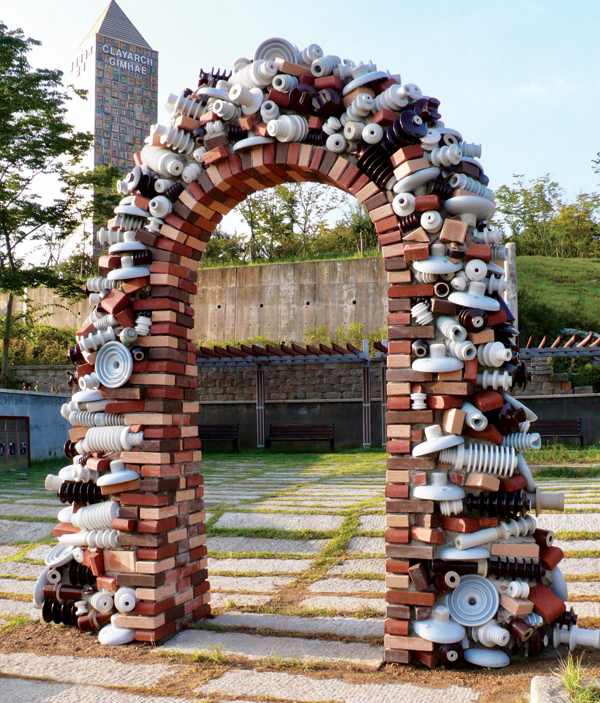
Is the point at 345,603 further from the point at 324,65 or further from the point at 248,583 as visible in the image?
the point at 324,65

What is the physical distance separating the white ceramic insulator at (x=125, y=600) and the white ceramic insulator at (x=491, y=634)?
1752 mm

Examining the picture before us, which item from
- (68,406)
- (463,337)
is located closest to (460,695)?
(463,337)

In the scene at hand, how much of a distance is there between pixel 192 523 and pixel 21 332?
58.9 ft

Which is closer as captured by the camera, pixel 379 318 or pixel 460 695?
pixel 460 695

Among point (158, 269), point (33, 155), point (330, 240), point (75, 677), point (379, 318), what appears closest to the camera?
point (75, 677)

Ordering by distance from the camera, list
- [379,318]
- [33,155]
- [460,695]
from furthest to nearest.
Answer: [379,318], [33,155], [460,695]

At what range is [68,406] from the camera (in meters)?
3.77

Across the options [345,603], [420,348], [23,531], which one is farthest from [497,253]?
[23,531]

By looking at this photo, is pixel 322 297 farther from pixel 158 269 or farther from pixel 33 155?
pixel 158 269

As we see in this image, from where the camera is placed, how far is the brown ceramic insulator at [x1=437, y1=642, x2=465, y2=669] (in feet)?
9.61

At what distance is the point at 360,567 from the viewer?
506 cm

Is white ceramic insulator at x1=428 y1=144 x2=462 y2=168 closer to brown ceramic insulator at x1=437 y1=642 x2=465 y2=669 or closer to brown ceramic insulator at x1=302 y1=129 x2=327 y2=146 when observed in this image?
brown ceramic insulator at x1=302 y1=129 x2=327 y2=146

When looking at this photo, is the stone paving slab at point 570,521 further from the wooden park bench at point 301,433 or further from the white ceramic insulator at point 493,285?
the wooden park bench at point 301,433

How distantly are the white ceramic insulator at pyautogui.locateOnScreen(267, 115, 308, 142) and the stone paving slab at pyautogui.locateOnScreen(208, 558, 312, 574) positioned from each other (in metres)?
3.27
